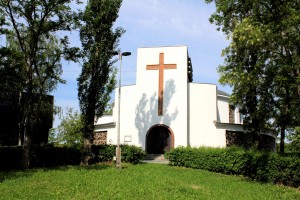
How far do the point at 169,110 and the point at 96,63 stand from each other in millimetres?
9429

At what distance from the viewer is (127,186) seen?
43.4 feet

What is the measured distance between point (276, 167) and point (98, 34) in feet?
44.2

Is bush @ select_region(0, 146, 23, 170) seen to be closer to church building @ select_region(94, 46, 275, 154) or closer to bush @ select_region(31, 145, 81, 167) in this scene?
bush @ select_region(31, 145, 81, 167)

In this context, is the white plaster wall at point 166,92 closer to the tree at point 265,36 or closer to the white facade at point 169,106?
the white facade at point 169,106

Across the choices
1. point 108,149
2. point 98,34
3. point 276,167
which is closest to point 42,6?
point 98,34

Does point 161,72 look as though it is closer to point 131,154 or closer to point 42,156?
point 131,154

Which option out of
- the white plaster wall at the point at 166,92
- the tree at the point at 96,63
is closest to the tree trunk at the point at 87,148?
the tree at the point at 96,63

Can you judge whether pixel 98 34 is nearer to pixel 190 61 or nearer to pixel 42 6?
pixel 42 6

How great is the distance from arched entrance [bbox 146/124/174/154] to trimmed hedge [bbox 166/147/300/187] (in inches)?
210

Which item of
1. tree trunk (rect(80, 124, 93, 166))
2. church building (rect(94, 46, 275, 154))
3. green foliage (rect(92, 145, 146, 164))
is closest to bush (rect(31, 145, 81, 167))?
tree trunk (rect(80, 124, 93, 166))

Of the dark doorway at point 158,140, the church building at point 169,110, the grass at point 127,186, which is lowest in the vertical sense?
the grass at point 127,186

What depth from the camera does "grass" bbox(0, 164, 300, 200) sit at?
38.8 ft

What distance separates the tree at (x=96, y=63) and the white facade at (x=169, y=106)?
307 inches

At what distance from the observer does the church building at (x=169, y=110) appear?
27.9 metres
